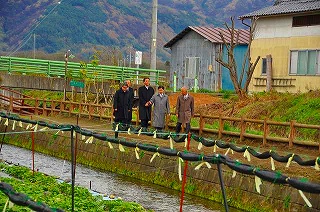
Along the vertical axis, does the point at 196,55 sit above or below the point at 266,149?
above

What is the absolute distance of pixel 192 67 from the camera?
124ft

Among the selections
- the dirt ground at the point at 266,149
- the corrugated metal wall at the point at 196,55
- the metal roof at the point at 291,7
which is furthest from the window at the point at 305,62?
the corrugated metal wall at the point at 196,55

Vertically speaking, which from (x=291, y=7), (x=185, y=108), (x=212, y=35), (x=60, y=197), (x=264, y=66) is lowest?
(x=60, y=197)

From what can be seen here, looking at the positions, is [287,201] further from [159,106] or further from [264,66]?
[264,66]

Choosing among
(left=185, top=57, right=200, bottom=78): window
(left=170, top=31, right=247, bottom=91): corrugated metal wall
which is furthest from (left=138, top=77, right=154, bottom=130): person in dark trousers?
(left=185, top=57, right=200, bottom=78): window

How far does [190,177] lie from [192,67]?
23276 mm

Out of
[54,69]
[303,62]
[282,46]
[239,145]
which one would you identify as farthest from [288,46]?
[239,145]

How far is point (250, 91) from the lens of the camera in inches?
1174

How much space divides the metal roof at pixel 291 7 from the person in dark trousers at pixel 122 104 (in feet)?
36.2

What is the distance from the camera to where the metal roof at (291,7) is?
26.6 m

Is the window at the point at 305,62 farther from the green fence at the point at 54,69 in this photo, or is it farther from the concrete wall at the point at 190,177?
the concrete wall at the point at 190,177

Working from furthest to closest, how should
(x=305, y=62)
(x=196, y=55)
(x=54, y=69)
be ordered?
(x=196, y=55) < (x=54, y=69) < (x=305, y=62)

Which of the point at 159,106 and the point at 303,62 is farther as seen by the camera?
the point at 303,62

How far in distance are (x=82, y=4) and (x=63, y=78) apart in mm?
121990
